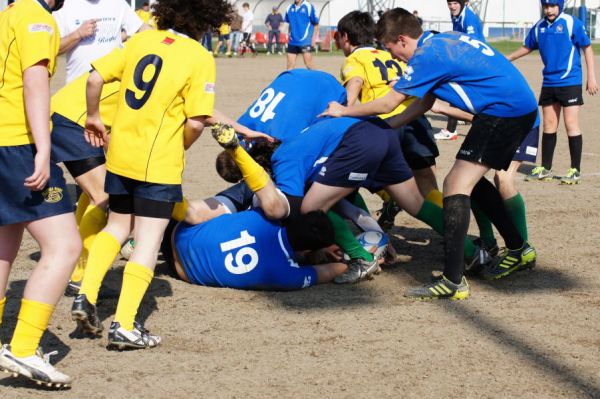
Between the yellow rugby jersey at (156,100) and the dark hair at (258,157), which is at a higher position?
the yellow rugby jersey at (156,100)

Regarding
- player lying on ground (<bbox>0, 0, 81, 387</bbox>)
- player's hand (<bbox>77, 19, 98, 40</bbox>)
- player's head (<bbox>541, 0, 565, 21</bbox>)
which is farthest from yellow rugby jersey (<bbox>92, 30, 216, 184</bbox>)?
player's head (<bbox>541, 0, 565, 21</bbox>)

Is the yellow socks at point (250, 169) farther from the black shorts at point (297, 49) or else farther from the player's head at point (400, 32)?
the black shorts at point (297, 49)

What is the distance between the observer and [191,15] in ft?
16.1

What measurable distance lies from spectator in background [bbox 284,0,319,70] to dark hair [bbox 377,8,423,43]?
1364 centimetres

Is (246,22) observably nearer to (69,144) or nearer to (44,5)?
(69,144)

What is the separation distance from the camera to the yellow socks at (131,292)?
4.75 m

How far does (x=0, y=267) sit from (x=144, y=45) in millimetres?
1353

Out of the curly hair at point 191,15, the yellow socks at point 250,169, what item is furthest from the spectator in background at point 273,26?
the curly hair at point 191,15

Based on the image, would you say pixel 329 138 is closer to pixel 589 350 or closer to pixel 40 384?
pixel 589 350

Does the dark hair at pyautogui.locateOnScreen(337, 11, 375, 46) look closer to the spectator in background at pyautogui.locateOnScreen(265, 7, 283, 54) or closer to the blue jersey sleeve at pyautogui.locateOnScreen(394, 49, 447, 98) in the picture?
the blue jersey sleeve at pyautogui.locateOnScreen(394, 49, 447, 98)

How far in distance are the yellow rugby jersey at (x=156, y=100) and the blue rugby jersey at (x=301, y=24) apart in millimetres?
15452

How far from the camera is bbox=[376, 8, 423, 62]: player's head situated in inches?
244

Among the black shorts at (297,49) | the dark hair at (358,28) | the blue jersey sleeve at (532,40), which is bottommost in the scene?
the black shorts at (297,49)

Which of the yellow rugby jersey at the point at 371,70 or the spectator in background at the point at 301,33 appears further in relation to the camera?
the spectator in background at the point at 301,33
